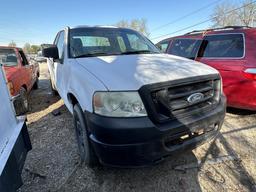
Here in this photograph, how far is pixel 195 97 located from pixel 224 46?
8.51 feet

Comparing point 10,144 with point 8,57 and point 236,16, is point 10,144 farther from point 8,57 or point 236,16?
point 236,16

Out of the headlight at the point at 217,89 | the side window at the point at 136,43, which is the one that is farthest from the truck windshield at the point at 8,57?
the headlight at the point at 217,89

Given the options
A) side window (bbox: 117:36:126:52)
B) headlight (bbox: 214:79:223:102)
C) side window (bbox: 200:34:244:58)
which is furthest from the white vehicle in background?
side window (bbox: 200:34:244:58)

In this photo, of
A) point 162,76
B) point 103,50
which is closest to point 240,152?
point 162,76

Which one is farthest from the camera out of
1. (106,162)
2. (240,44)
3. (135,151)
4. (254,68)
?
(240,44)

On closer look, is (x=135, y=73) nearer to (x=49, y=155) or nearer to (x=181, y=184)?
(x=181, y=184)

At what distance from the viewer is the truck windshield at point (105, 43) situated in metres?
3.18

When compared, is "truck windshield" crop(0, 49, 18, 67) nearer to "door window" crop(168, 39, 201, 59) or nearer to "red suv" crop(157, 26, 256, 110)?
"door window" crop(168, 39, 201, 59)

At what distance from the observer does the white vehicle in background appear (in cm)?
172

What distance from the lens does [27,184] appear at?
2.51 meters

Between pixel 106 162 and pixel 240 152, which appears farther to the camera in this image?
pixel 240 152

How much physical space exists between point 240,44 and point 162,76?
261cm

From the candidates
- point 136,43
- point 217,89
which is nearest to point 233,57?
point 217,89

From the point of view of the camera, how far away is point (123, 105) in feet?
6.42
